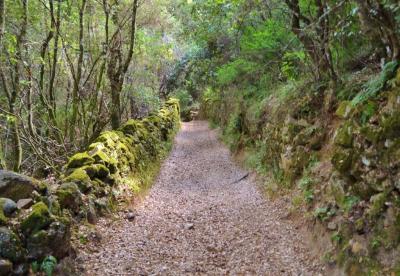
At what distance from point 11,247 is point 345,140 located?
4164 mm

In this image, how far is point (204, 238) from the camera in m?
6.04

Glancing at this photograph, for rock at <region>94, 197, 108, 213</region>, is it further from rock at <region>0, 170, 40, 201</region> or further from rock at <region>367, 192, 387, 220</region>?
rock at <region>367, 192, 387, 220</region>

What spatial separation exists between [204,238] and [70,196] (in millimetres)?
2186

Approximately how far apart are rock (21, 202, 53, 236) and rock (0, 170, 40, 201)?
35cm

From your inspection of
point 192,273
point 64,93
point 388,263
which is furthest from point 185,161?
point 388,263

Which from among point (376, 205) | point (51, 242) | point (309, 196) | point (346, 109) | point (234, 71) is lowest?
point (51, 242)

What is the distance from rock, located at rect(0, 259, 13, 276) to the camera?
364 centimetres

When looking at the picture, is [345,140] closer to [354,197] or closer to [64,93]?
[354,197]

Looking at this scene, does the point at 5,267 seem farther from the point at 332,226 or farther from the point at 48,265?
the point at 332,226

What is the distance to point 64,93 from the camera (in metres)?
14.0

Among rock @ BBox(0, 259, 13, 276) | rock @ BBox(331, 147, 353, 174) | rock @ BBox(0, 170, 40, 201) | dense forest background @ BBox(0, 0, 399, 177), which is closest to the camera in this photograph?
rock @ BBox(0, 259, 13, 276)

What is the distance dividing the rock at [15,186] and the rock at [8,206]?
27 centimetres

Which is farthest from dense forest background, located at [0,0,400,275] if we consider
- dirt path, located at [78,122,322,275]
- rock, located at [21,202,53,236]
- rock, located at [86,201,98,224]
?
rock, located at [21,202,53,236]

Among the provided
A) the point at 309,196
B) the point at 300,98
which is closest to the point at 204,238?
the point at 309,196
